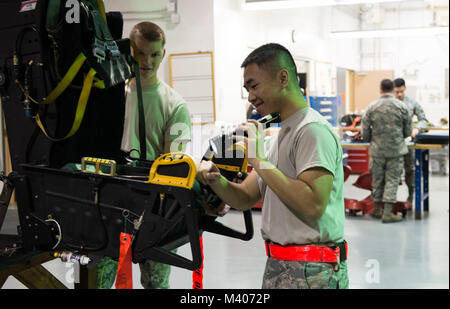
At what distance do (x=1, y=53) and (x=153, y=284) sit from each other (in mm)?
1190

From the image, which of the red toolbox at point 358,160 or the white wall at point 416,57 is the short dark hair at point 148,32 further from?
the white wall at point 416,57

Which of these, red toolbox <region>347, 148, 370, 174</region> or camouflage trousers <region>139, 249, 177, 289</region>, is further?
red toolbox <region>347, 148, 370, 174</region>

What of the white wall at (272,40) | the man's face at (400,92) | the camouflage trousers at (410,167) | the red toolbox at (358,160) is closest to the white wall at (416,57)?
the white wall at (272,40)

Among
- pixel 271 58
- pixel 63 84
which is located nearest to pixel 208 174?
pixel 271 58

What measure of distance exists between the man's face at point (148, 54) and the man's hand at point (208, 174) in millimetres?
610

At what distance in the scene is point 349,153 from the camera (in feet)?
29.7

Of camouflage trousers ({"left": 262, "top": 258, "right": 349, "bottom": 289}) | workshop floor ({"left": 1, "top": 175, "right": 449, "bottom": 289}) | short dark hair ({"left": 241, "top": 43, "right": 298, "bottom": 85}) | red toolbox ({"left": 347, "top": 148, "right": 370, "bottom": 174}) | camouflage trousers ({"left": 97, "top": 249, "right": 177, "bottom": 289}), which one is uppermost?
short dark hair ({"left": 241, "top": 43, "right": 298, "bottom": 85})

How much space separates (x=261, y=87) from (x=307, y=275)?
0.56 metres

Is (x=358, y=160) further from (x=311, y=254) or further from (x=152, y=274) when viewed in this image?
(x=311, y=254)

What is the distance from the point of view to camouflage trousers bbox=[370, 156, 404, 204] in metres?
5.55

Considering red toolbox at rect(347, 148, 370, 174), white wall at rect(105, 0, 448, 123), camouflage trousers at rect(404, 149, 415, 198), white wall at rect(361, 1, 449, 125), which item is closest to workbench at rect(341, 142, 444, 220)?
camouflage trousers at rect(404, 149, 415, 198)

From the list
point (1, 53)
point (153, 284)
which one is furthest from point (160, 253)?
point (153, 284)

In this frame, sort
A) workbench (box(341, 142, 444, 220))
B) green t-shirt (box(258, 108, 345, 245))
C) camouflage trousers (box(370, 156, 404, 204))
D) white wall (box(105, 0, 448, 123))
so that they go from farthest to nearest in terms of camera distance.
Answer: workbench (box(341, 142, 444, 220)) < camouflage trousers (box(370, 156, 404, 204)) < white wall (box(105, 0, 448, 123)) < green t-shirt (box(258, 108, 345, 245))

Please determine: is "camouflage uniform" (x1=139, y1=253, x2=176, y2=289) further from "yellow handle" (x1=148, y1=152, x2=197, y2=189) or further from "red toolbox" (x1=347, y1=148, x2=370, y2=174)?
"red toolbox" (x1=347, y1=148, x2=370, y2=174)
